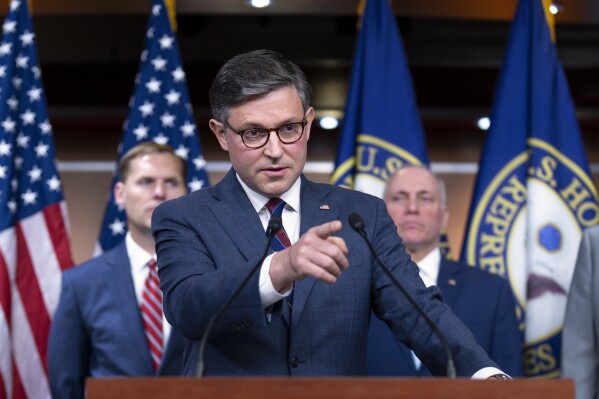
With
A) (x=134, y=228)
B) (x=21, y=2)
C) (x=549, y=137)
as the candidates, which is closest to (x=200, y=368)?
(x=134, y=228)

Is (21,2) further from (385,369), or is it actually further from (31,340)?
(385,369)

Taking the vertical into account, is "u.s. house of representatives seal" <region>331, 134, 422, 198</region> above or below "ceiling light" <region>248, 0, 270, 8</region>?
below

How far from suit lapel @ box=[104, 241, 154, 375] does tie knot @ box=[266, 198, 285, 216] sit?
5.65 feet

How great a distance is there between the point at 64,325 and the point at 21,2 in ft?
5.87

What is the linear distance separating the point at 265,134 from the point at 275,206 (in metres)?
0.19

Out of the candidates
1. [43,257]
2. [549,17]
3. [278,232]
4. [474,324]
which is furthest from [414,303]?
[549,17]

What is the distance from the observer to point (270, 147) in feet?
7.20

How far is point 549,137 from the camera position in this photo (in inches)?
181

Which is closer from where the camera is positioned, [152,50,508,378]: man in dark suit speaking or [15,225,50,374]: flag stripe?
[152,50,508,378]: man in dark suit speaking

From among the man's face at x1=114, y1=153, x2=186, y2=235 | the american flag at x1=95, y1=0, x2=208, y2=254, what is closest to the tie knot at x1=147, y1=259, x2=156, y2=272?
the man's face at x1=114, y1=153, x2=186, y2=235

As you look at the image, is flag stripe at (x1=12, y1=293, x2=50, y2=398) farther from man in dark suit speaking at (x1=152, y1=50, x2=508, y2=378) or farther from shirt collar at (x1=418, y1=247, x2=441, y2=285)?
man in dark suit speaking at (x1=152, y1=50, x2=508, y2=378)

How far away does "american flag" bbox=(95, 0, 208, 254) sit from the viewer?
15.7 ft

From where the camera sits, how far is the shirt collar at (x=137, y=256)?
13.4 ft

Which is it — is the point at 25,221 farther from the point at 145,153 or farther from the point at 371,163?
the point at 371,163
